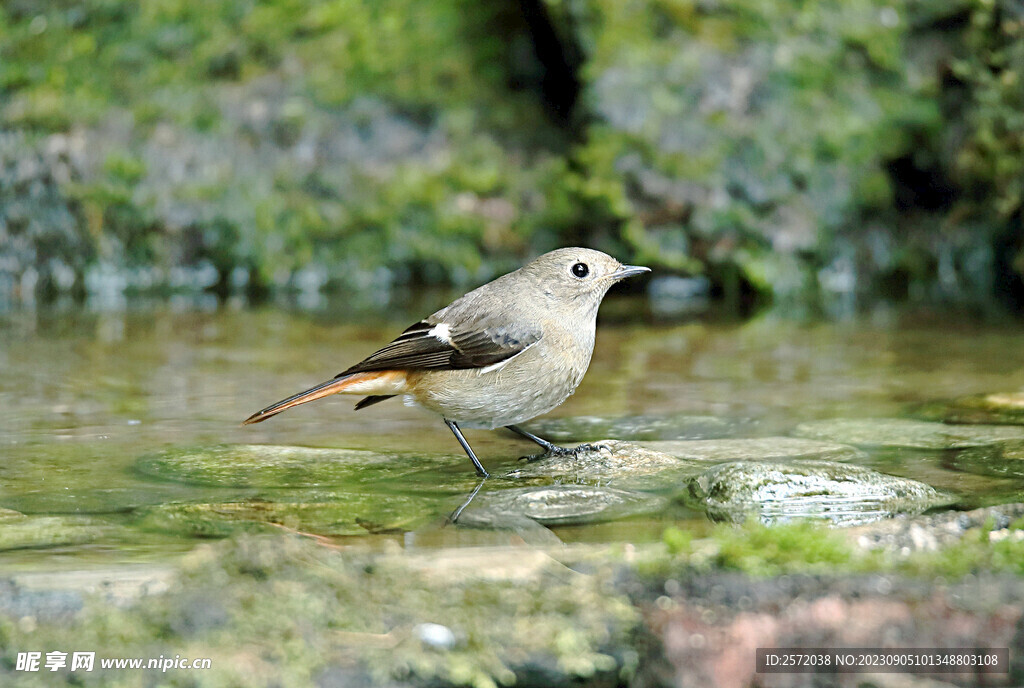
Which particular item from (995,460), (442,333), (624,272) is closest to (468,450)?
(442,333)

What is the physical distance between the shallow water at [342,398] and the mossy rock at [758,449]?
0.14 metres

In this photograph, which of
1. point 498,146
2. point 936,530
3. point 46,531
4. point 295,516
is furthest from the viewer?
point 498,146

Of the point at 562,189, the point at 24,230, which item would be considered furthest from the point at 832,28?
the point at 24,230

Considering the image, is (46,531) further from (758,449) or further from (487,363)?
(758,449)

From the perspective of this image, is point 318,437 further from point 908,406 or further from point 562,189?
point 562,189

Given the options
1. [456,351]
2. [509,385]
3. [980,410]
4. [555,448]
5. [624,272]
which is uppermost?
[624,272]

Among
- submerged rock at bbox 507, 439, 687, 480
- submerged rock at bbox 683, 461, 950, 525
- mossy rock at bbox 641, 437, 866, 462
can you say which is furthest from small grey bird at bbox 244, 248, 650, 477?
submerged rock at bbox 683, 461, 950, 525

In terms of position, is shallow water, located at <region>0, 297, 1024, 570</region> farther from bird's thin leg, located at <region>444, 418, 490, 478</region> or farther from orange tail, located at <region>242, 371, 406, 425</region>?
orange tail, located at <region>242, 371, 406, 425</region>

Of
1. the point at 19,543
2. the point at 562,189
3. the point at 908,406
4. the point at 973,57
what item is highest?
the point at 973,57

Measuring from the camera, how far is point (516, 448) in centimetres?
425

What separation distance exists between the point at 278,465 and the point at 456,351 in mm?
762

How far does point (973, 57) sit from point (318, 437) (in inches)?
272

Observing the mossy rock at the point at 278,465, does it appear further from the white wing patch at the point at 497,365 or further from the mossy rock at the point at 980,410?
the mossy rock at the point at 980,410

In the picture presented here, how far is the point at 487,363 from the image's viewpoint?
3.91 metres
